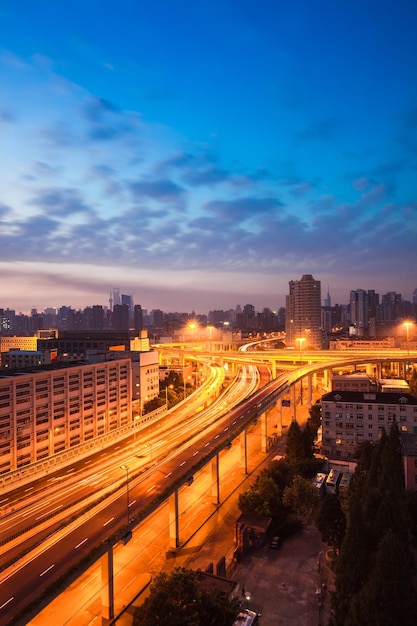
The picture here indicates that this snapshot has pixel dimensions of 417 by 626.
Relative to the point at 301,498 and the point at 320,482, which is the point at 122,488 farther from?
the point at 320,482

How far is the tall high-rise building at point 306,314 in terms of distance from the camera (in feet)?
468

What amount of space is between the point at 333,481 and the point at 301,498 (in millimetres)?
7684

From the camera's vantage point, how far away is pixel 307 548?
30.4 m

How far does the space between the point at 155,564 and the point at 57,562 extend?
9334 millimetres

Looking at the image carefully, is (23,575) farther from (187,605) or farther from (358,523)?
(358,523)

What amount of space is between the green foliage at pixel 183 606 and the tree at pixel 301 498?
13.8 meters

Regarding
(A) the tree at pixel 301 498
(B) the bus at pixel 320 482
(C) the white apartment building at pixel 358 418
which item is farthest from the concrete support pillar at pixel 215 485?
(C) the white apartment building at pixel 358 418

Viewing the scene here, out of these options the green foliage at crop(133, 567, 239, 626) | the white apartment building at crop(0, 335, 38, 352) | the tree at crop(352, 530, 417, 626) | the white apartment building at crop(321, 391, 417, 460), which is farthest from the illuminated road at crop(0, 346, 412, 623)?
the white apartment building at crop(0, 335, 38, 352)

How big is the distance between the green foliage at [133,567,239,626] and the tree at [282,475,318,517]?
13.8 metres

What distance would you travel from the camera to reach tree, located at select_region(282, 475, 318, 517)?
33.2m

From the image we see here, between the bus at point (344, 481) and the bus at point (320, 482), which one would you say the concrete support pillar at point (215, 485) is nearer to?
the bus at point (320, 482)

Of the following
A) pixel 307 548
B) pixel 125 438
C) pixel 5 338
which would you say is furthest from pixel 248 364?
pixel 5 338

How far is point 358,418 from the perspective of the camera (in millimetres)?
49000

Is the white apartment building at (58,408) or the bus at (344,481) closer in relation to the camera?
the bus at (344,481)
